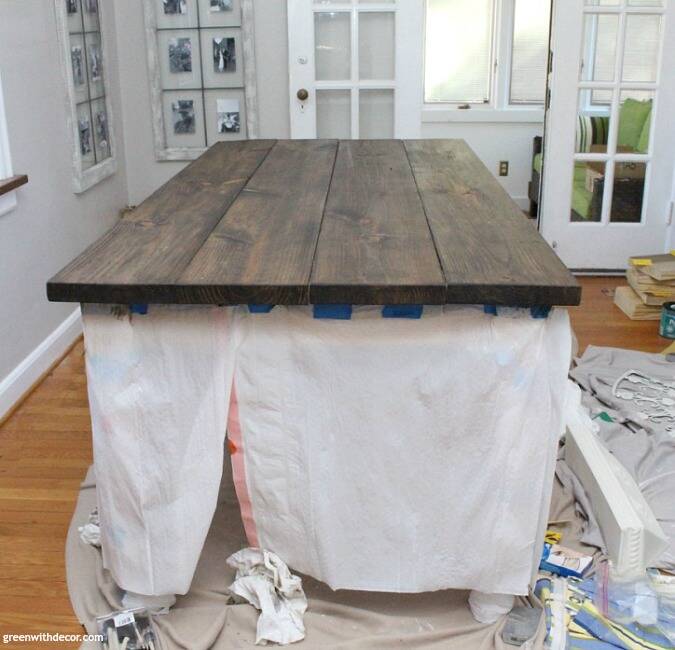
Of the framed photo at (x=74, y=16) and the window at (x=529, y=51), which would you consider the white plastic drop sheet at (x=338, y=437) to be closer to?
the framed photo at (x=74, y=16)

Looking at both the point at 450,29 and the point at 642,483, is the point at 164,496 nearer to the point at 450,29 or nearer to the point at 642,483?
the point at 642,483

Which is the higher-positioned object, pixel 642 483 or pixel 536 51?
pixel 536 51

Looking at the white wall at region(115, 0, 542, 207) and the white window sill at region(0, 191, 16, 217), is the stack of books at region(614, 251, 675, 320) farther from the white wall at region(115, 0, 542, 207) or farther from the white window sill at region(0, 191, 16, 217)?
the white window sill at region(0, 191, 16, 217)

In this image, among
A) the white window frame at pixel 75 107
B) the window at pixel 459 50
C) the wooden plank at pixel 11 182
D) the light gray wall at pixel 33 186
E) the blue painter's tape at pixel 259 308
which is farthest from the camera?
the window at pixel 459 50

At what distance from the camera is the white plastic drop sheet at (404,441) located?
172 centimetres

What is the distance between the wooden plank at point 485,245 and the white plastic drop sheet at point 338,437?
9cm

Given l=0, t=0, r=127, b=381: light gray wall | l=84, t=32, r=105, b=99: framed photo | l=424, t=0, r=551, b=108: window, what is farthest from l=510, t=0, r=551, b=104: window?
l=0, t=0, r=127, b=381: light gray wall

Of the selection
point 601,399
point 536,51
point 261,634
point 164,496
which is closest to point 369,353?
point 164,496

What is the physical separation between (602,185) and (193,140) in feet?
7.30

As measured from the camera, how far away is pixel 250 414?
181cm

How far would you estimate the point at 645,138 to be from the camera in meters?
4.46

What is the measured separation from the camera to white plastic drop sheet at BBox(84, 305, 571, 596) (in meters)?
1.73

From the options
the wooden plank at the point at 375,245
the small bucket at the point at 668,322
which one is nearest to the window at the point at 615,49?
the small bucket at the point at 668,322

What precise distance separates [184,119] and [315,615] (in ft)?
11.3
